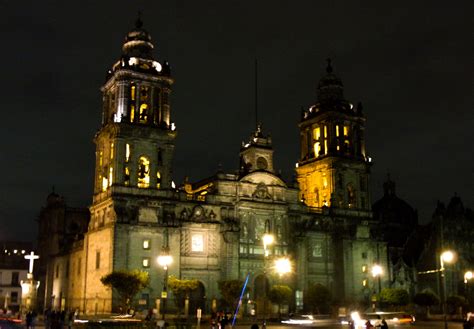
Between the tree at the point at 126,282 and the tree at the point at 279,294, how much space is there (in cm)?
1566

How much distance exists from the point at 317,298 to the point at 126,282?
25.2 metres

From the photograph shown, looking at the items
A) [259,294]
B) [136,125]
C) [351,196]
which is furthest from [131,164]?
[351,196]

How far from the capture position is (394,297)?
263 ft

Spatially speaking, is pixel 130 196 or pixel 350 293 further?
pixel 350 293

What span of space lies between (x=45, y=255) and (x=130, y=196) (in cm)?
3656

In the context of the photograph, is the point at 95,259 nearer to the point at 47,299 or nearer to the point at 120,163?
the point at 120,163

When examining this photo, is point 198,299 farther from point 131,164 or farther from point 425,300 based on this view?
point 425,300

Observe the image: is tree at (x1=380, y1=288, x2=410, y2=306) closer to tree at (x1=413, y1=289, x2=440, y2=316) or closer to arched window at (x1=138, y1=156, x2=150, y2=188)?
tree at (x1=413, y1=289, x2=440, y2=316)

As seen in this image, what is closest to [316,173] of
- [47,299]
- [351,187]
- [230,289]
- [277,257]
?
[351,187]

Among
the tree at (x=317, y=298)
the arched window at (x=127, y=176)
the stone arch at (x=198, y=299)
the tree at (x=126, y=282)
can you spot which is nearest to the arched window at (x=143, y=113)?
the arched window at (x=127, y=176)

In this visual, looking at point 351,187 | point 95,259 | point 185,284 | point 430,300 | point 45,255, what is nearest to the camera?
point 185,284

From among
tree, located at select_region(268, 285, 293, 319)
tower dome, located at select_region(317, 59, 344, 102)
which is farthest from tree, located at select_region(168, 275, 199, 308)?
tower dome, located at select_region(317, 59, 344, 102)

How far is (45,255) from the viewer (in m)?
102

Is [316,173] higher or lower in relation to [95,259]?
higher
